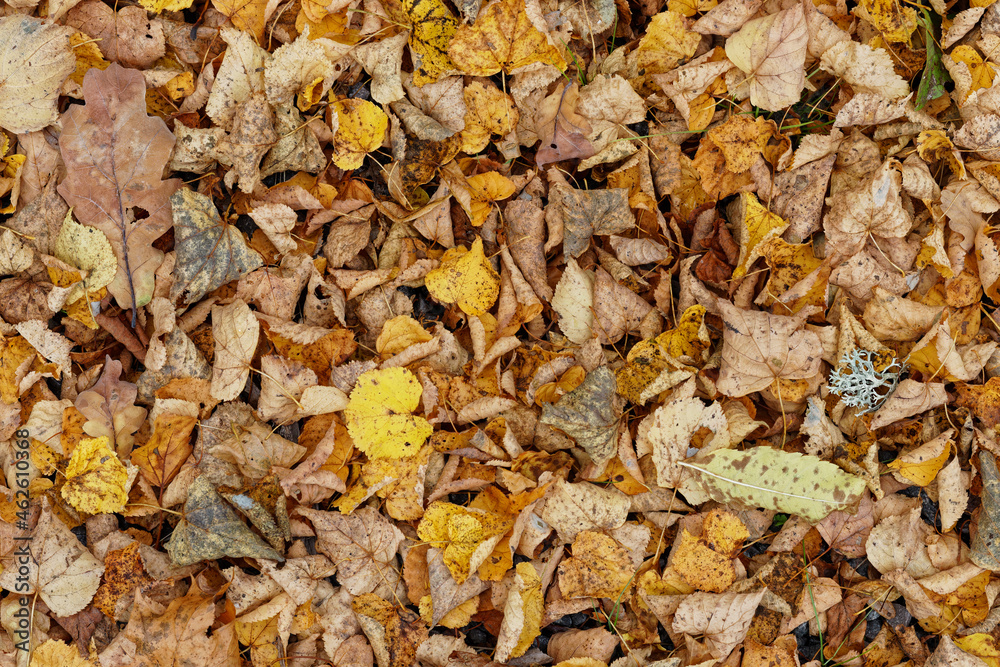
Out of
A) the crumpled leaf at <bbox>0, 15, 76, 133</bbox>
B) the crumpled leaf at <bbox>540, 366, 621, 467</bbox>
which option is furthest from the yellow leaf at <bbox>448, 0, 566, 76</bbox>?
the crumpled leaf at <bbox>0, 15, 76, 133</bbox>

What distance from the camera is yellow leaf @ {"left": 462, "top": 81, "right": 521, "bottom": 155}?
2.24m

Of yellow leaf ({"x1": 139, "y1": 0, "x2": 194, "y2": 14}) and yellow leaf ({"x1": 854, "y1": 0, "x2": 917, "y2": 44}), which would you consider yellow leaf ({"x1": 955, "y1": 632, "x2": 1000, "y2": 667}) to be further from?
yellow leaf ({"x1": 139, "y1": 0, "x2": 194, "y2": 14})

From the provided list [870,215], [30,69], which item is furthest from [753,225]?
[30,69]

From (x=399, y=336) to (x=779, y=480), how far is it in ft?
4.18

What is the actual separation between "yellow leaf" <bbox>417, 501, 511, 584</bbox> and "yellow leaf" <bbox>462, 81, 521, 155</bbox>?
3.86 ft

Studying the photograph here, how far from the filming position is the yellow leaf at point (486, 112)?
2.24 meters

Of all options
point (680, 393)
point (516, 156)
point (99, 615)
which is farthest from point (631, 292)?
point (99, 615)

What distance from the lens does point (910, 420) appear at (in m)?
2.19

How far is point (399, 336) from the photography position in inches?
87.0

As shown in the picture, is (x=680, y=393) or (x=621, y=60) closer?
(x=680, y=393)

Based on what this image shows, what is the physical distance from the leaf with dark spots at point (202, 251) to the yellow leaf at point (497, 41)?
0.91 m

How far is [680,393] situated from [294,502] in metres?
1.26

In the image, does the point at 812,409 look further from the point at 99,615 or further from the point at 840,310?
the point at 99,615

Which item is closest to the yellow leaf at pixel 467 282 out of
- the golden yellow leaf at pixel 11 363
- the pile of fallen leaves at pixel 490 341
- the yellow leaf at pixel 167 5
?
the pile of fallen leaves at pixel 490 341
